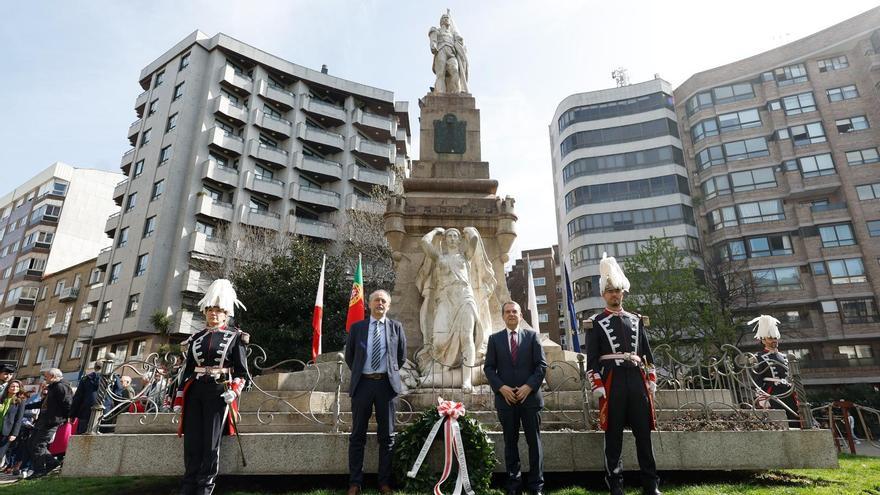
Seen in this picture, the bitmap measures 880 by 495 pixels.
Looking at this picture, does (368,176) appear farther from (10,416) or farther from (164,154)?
(10,416)

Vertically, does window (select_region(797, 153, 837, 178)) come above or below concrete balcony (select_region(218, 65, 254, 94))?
below

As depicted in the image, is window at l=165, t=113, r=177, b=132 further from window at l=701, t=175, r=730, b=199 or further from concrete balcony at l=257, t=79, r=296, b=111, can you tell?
window at l=701, t=175, r=730, b=199

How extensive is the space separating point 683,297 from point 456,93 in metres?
23.6

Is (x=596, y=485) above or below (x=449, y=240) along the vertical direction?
below

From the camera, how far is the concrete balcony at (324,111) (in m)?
48.0

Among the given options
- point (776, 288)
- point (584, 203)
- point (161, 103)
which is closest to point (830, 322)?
point (776, 288)

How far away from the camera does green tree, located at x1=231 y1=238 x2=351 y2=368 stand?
81.7 feet

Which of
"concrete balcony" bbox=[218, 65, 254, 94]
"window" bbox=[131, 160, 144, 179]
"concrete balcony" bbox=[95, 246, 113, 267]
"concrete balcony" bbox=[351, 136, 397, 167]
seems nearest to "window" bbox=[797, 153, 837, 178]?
"concrete balcony" bbox=[351, 136, 397, 167]

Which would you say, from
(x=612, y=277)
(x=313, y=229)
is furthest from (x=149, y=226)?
(x=612, y=277)

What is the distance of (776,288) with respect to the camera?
133 ft

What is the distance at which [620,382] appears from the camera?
18.4ft

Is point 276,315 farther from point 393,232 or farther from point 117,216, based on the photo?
point 117,216

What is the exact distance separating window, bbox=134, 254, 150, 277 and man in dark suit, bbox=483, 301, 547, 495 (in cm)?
3882

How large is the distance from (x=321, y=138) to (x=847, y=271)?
4626 centimetres
